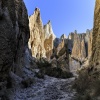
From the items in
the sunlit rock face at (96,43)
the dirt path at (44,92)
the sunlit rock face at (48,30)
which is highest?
the sunlit rock face at (48,30)

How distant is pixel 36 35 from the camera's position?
53188 millimetres

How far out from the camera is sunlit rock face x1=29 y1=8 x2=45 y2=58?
166 ft

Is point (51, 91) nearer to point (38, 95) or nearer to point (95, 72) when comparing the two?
point (38, 95)

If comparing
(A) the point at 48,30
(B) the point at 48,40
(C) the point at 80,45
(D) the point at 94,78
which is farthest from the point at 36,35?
(D) the point at 94,78

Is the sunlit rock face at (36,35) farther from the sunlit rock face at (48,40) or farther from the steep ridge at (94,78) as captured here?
the steep ridge at (94,78)

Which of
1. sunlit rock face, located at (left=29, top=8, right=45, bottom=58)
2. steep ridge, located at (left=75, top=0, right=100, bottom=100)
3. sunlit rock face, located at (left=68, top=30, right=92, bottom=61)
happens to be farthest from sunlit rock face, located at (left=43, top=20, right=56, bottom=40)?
steep ridge, located at (left=75, top=0, right=100, bottom=100)

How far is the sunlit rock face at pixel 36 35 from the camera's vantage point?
→ 50.7 metres

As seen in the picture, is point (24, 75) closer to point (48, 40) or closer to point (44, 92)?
point (44, 92)

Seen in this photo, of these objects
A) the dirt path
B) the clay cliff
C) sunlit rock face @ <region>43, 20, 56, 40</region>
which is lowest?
the dirt path

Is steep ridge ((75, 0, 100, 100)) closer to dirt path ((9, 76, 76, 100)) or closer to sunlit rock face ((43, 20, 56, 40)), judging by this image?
dirt path ((9, 76, 76, 100))

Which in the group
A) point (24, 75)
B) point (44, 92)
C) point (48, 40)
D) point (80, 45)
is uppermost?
point (48, 40)

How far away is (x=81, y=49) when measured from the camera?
240 feet

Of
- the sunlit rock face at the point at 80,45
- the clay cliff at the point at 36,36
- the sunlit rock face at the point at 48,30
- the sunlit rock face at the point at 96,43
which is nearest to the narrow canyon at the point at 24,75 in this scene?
the sunlit rock face at the point at 96,43

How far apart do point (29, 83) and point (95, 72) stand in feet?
14.0
